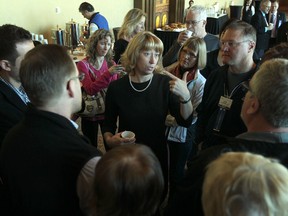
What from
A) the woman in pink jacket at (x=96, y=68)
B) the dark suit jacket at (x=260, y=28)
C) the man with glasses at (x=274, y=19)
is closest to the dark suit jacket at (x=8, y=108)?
the woman in pink jacket at (x=96, y=68)

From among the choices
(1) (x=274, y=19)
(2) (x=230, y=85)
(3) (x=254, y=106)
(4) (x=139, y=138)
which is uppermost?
(1) (x=274, y=19)

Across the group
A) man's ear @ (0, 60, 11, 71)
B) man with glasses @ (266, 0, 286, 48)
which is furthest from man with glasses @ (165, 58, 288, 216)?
man with glasses @ (266, 0, 286, 48)

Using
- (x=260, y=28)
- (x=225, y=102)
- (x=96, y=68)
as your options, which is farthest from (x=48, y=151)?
(x=260, y=28)

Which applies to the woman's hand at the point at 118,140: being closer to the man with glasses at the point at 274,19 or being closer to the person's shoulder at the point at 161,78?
the person's shoulder at the point at 161,78

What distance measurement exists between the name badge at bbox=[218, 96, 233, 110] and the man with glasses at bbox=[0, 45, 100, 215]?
1.20m

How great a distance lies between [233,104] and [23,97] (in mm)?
1346

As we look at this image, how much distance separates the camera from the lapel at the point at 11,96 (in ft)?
4.96

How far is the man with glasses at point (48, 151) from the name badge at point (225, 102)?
3.93 feet

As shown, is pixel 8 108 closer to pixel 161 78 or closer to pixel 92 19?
pixel 161 78

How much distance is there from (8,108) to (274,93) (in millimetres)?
1288

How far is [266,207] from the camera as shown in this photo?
674 millimetres

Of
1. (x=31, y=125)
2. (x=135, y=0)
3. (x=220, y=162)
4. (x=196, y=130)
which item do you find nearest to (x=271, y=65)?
(x=220, y=162)

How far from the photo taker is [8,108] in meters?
1.49

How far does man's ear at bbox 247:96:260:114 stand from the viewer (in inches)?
47.4
